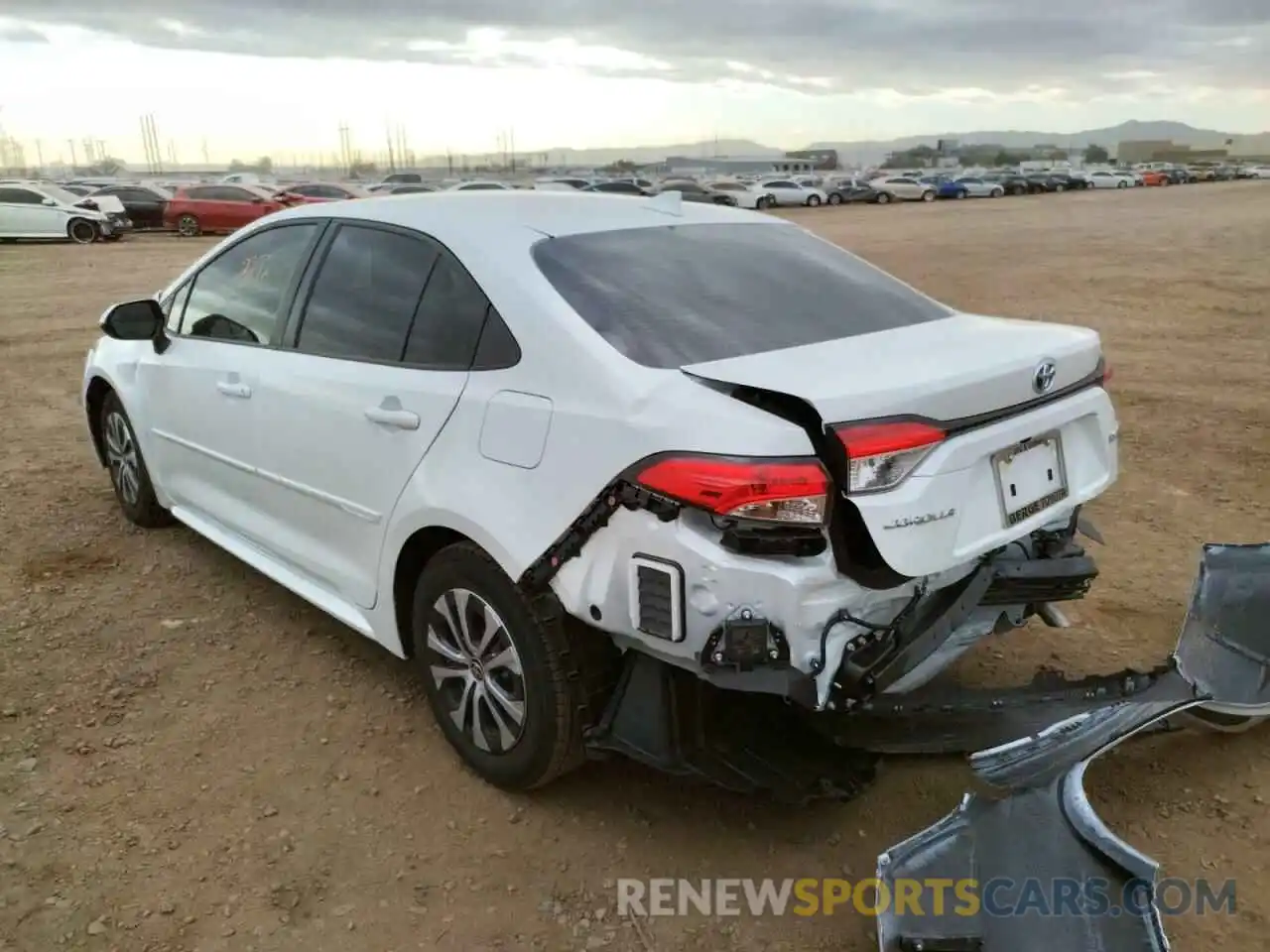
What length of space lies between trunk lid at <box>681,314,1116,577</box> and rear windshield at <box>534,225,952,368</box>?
14 centimetres

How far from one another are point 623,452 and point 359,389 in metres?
1.21

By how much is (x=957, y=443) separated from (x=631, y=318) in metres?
0.94

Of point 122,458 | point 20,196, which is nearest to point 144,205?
point 20,196

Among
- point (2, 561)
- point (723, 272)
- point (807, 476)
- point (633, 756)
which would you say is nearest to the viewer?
point (807, 476)

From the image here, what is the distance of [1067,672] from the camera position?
3.83 metres

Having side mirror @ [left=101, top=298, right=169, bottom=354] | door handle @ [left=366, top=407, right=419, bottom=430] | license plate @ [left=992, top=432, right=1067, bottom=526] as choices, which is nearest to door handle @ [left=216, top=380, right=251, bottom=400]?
side mirror @ [left=101, top=298, right=169, bottom=354]

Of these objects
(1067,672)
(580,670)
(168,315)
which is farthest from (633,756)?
(168,315)

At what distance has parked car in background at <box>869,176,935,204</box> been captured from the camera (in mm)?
47997

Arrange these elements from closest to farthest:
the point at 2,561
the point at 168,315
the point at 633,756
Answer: the point at 633,756, the point at 168,315, the point at 2,561

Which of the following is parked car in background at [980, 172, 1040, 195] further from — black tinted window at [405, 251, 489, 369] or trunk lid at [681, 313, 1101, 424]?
black tinted window at [405, 251, 489, 369]

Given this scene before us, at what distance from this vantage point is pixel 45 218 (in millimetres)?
23609

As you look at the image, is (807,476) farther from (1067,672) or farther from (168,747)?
(168,747)

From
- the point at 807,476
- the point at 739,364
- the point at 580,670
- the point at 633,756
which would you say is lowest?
the point at 633,756

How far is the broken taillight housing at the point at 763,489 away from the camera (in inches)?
90.7
